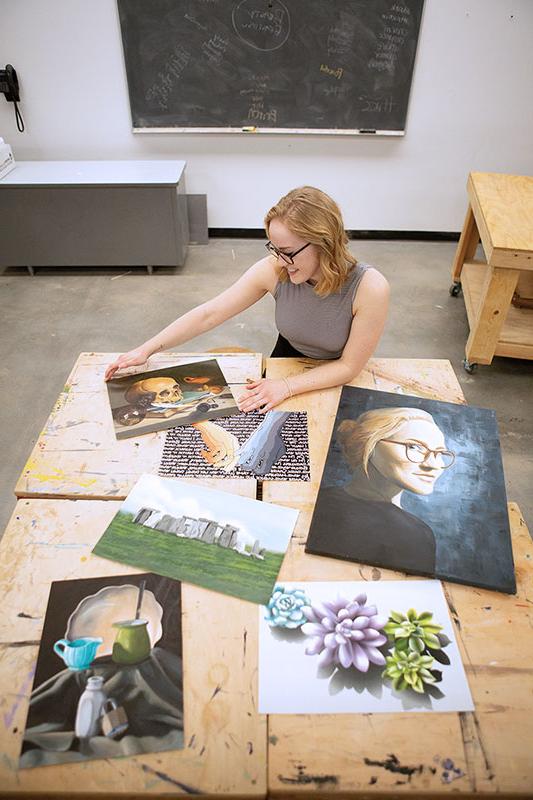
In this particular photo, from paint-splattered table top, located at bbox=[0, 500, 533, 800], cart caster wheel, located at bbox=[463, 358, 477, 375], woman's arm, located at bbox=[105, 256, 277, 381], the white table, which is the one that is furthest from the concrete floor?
paint-splattered table top, located at bbox=[0, 500, 533, 800]

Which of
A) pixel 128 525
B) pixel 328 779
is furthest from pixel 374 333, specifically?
pixel 328 779

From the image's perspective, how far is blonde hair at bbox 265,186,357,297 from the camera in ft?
4.34

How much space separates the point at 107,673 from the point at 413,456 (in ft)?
2.48

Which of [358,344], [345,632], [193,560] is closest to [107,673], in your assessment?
[193,560]

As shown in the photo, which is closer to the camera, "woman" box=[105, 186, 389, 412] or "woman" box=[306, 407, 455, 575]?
"woman" box=[306, 407, 455, 575]

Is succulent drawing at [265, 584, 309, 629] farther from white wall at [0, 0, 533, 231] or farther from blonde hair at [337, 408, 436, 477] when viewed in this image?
white wall at [0, 0, 533, 231]

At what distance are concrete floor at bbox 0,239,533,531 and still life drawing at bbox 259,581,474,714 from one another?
130 centimetres

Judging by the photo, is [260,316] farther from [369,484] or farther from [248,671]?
[248,671]

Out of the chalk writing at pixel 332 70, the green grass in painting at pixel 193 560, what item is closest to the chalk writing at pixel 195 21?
the chalk writing at pixel 332 70

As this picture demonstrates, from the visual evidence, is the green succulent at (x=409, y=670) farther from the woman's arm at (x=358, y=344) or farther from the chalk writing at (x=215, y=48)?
the chalk writing at (x=215, y=48)

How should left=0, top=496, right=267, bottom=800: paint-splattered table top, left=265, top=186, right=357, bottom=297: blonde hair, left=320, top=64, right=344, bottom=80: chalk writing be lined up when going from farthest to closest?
left=320, top=64, right=344, bottom=80: chalk writing
left=265, top=186, right=357, bottom=297: blonde hair
left=0, top=496, right=267, bottom=800: paint-splattered table top

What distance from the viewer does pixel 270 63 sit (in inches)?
132

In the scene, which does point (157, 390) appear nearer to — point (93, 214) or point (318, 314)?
point (318, 314)

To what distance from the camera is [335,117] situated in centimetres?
354
